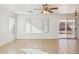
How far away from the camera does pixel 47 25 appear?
36.3 ft

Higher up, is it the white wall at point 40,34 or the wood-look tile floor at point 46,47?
the white wall at point 40,34

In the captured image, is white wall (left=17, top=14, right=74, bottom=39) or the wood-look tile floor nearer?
the wood-look tile floor

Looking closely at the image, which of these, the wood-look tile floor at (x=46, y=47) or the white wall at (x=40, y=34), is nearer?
the wood-look tile floor at (x=46, y=47)

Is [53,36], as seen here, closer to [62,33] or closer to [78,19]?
[62,33]

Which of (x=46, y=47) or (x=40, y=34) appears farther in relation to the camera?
(x=40, y=34)

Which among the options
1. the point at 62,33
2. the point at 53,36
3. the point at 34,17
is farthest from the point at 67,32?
the point at 34,17

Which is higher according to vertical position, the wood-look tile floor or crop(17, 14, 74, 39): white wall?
crop(17, 14, 74, 39): white wall

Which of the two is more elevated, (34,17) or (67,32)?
(34,17)

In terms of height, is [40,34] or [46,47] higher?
[40,34]

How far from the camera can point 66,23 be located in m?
11.2
